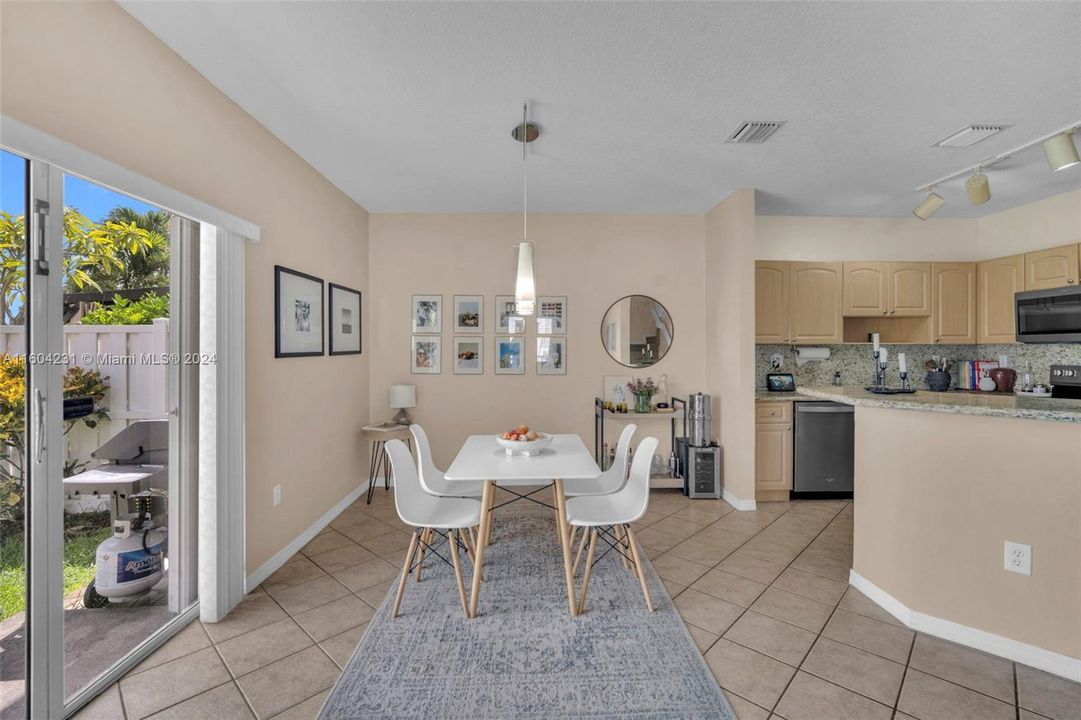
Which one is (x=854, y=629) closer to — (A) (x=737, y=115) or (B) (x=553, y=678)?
(B) (x=553, y=678)

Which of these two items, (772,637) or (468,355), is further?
(468,355)

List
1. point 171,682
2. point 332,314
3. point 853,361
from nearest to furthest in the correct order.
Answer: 1. point 171,682
2. point 332,314
3. point 853,361

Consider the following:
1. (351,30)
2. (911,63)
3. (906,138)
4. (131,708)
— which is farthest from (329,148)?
(906,138)

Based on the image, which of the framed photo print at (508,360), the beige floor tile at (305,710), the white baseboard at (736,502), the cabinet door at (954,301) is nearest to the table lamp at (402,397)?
the framed photo print at (508,360)

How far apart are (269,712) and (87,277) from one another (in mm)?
1745

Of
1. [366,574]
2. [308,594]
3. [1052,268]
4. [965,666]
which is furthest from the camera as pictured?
[1052,268]

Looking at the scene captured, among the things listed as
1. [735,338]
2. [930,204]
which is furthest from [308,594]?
[930,204]

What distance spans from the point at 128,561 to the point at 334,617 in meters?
0.92

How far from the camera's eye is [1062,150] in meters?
2.60

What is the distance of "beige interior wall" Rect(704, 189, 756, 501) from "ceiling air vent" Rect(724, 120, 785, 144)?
98 centimetres

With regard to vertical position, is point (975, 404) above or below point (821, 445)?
above

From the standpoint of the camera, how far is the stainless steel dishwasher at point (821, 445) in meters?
4.05

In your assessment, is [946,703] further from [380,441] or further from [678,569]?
[380,441]

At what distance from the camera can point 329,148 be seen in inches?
117
